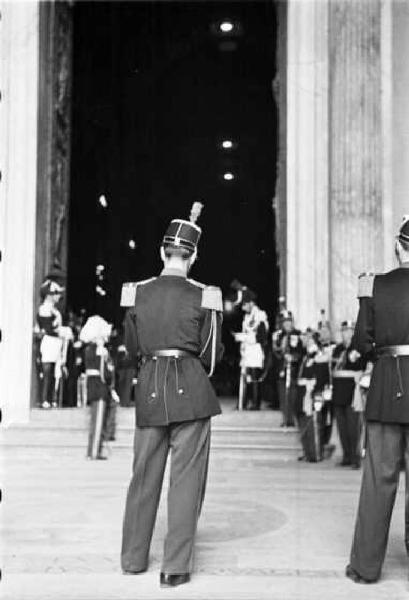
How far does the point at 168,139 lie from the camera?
87.2 feet

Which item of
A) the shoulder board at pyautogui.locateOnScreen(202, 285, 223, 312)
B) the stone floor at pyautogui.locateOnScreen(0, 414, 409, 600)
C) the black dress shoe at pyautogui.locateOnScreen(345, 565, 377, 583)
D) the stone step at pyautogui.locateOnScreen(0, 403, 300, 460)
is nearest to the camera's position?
the stone floor at pyautogui.locateOnScreen(0, 414, 409, 600)

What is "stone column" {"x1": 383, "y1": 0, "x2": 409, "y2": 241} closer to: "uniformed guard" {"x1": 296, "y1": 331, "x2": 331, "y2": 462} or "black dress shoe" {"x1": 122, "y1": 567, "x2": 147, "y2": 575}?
"uniformed guard" {"x1": 296, "y1": 331, "x2": 331, "y2": 462}

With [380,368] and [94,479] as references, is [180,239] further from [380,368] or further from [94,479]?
[94,479]

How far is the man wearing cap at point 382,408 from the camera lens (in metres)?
4.93

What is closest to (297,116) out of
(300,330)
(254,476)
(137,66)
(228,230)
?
(300,330)

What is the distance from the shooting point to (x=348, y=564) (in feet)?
17.2

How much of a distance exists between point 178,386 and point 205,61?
19672mm

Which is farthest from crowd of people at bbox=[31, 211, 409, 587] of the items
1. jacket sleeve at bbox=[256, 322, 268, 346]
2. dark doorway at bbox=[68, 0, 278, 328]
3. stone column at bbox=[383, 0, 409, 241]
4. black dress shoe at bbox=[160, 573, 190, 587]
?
dark doorway at bbox=[68, 0, 278, 328]

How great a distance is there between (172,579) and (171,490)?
0.48 m

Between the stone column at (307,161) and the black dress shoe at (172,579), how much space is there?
8.30 meters

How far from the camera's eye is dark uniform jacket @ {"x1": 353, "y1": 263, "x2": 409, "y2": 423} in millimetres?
5016

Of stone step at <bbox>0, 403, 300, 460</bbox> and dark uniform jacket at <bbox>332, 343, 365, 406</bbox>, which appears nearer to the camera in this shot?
dark uniform jacket at <bbox>332, 343, 365, 406</bbox>

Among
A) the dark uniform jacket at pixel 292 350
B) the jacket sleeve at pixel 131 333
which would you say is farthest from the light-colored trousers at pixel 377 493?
the dark uniform jacket at pixel 292 350

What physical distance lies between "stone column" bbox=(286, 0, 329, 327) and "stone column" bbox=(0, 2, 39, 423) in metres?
3.89
